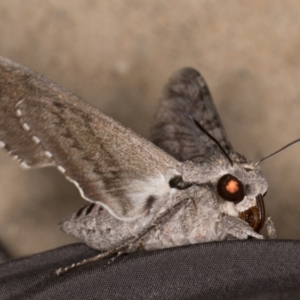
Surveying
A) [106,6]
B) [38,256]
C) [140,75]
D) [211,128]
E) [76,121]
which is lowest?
[38,256]

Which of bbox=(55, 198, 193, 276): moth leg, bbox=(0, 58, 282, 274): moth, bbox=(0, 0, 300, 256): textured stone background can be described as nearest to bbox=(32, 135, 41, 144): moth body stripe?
bbox=(0, 58, 282, 274): moth

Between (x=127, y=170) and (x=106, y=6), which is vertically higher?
(x=106, y=6)

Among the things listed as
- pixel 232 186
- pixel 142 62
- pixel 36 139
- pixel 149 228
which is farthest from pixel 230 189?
pixel 142 62

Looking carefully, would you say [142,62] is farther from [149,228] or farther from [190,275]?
[190,275]

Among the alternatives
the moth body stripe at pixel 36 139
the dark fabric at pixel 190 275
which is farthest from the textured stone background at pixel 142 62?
the dark fabric at pixel 190 275

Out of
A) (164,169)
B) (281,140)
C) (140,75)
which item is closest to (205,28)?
(140,75)

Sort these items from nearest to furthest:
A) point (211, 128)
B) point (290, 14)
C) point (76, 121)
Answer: point (76, 121) < point (211, 128) < point (290, 14)

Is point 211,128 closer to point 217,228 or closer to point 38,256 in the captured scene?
point 217,228
